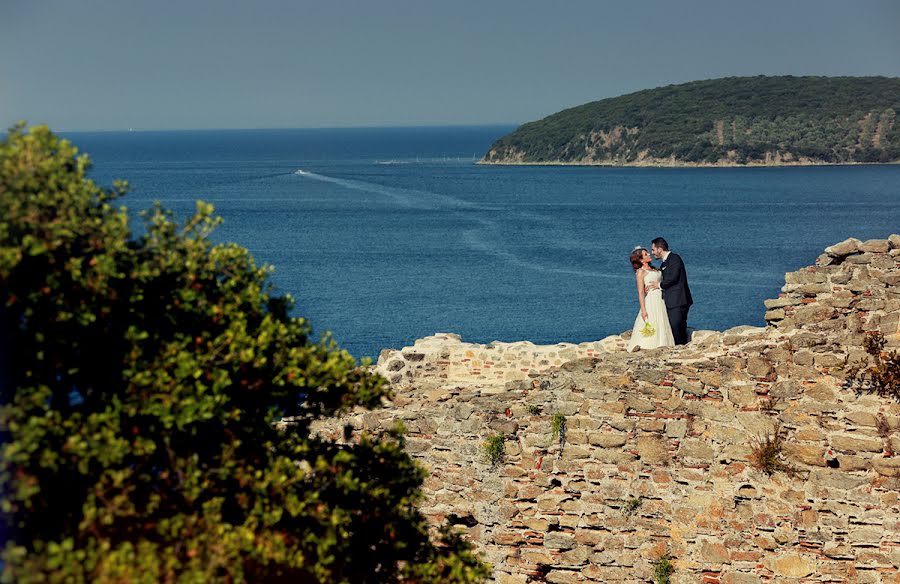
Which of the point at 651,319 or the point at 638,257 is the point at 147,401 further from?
the point at 638,257

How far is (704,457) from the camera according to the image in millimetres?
11625

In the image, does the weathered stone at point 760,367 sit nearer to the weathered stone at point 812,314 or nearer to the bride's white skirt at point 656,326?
the weathered stone at point 812,314

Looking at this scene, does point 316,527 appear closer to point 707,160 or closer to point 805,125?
point 707,160

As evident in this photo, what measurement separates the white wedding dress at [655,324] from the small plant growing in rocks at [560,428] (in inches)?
107

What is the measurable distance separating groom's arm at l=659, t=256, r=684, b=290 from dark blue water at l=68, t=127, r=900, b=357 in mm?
30747

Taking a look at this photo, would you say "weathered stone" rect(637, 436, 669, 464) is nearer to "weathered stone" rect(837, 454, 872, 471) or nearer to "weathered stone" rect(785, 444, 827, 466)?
"weathered stone" rect(785, 444, 827, 466)

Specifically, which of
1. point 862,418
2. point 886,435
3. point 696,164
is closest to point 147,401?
point 862,418

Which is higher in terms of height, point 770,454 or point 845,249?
point 845,249

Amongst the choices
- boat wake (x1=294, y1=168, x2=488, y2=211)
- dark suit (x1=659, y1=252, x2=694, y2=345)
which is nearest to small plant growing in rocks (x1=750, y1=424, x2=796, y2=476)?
dark suit (x1=659, y1=252, x2=694, y2=345)

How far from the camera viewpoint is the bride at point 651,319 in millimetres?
14281

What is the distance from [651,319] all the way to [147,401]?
8.96 meters

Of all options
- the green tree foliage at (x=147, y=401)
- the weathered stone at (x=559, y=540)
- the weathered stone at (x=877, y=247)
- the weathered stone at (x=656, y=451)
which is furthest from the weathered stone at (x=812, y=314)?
the green tree foliage at (x=147, y=401)

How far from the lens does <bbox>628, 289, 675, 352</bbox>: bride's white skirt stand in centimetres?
1427

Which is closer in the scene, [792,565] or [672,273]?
[792,565]
